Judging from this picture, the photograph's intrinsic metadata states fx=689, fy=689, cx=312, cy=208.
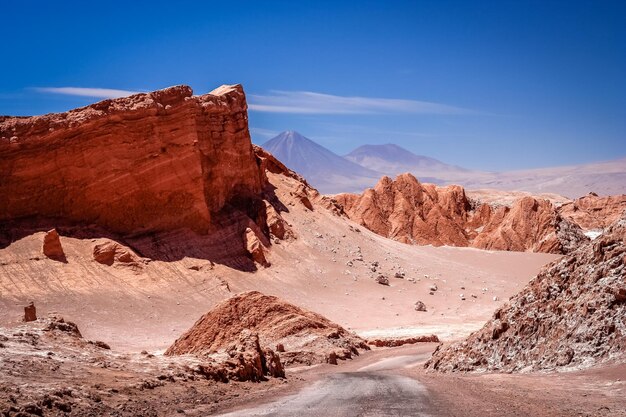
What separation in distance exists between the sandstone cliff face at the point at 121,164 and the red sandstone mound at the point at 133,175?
5cm

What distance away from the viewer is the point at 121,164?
35500 millimetres

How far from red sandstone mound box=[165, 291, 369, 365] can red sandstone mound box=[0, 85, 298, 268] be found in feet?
45.4

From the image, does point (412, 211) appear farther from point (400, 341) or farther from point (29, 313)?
point (29, 313)

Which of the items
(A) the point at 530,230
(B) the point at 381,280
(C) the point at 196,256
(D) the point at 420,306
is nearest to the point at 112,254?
(C) the point at 196,256

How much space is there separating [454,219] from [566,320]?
193ft

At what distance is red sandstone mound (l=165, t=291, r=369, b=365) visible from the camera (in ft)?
68.1

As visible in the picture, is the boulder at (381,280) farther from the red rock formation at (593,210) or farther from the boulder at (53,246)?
the red rock formation at (593,210)

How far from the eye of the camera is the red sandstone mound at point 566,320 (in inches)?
492

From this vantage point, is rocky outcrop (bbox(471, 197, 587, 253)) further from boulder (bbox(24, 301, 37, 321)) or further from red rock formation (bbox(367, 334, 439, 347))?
boulder (bbox(24, 301, 37, 321))

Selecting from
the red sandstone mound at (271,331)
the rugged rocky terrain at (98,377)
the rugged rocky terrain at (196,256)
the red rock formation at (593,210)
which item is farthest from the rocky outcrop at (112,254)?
the red rock formation at (593,210)

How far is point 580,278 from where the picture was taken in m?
14.0

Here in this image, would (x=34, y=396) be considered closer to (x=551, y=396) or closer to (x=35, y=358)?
(x=35, y=358)

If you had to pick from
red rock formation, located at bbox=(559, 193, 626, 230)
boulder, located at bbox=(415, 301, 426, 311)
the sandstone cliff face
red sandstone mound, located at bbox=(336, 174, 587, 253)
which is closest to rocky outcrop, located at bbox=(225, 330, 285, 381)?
the sandstone cliff face

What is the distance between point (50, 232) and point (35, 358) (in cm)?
2122
